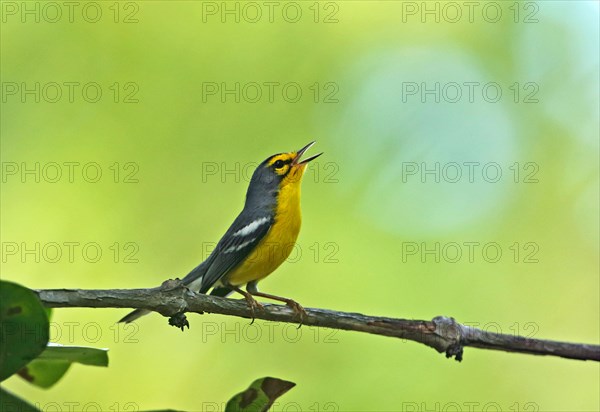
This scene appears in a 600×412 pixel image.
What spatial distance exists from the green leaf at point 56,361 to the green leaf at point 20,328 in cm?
23

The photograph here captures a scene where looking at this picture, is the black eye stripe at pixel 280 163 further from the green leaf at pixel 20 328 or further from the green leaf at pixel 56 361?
the green leaf at pixel 20 328

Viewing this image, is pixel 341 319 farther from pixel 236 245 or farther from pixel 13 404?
pixel 236 245

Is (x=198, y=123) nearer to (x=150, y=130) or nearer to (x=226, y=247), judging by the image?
(x=150, y=130)

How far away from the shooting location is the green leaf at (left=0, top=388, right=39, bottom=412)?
162 centimetres

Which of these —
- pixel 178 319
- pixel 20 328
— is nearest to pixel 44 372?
pixel 20 328

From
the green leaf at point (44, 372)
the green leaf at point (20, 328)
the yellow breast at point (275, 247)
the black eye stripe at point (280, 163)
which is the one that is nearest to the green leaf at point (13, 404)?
the green leaf at point (20, 328)

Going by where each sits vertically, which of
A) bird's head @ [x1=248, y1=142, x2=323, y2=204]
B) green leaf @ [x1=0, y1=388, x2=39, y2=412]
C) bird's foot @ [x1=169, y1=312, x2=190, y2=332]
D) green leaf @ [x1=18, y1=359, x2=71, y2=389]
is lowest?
green leaf @ [x1=18, y1=359, x2=71, y2=389]

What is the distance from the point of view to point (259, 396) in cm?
188

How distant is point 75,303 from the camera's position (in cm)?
228

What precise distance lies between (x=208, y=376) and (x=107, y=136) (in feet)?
9.26

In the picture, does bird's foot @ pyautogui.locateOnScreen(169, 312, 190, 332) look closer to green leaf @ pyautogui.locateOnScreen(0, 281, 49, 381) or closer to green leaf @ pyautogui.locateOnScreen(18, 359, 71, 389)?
green leaf @ pyautogui.locateOnScreen(18, 359, 71, 389)

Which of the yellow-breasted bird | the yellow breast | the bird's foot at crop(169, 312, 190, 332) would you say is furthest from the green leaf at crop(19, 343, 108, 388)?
the yellow breast

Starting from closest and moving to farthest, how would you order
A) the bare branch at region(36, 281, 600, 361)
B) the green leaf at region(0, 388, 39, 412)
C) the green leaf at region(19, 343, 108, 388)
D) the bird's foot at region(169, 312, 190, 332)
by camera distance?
the green leaf at region(0, 388, 39, 412) → the green leaf at region(19, 343, 108, 388) → the bare branch at region(36, 281, 600, 361) → the bird's foot at region(169, 312, 190, 332)

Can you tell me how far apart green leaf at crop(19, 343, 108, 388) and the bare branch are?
182 millimetres
